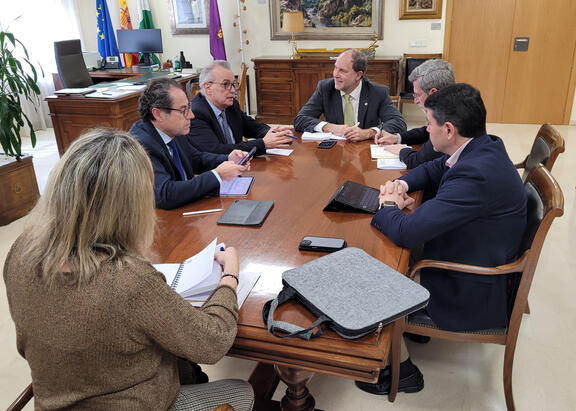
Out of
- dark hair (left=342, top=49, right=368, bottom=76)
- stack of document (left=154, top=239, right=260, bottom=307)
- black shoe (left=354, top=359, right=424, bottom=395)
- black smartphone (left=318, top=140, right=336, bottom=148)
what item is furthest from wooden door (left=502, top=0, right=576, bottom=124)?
stack of document (left=154, top=239, right=260, bottom=307)

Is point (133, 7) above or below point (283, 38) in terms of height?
above

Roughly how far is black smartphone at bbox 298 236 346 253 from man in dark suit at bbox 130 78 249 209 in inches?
24.6

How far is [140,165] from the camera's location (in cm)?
106

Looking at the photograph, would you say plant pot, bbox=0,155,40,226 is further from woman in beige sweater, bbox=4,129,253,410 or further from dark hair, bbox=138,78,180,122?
woman in beige sweater, bbox=4,129,253,410

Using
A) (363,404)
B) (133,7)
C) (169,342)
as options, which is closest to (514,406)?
(363,404)

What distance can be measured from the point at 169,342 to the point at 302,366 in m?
0.34

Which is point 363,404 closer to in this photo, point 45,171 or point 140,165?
point 140,165

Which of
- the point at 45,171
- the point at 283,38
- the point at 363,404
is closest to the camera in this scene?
the point at 363,404

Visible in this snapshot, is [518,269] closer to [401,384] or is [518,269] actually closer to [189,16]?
[401,384]

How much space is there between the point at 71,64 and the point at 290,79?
9.23 feet

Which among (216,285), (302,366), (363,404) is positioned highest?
(216,285)

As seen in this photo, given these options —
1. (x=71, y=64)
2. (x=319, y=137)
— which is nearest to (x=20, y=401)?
(x=319, y=137)

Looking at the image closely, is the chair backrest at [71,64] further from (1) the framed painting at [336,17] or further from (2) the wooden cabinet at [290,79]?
(1) the framed painting at [336,17]

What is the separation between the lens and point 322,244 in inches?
62.4
